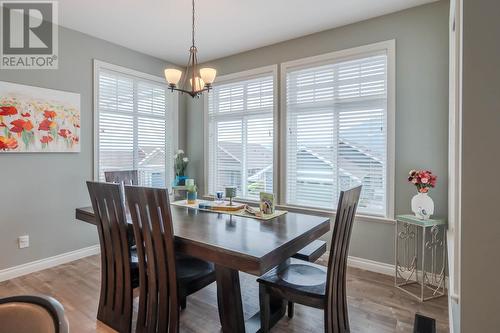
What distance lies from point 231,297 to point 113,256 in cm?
93

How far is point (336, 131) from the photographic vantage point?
328cm

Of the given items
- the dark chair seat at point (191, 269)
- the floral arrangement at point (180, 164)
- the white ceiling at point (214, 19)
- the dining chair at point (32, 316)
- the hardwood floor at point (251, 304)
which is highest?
the white ceiling at point (214, 19)

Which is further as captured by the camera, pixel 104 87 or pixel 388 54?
pixel 104 87

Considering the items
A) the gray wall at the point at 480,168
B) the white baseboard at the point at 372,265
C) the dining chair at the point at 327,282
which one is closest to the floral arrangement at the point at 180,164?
the white baseboard at the point at 372,265

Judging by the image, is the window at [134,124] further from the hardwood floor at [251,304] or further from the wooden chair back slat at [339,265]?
the wooden chair back slat at [339,265]

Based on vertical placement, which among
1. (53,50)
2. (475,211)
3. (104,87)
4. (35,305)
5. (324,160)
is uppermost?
(53,50)

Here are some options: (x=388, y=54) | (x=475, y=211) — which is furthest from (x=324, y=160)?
(x=475, y=211)

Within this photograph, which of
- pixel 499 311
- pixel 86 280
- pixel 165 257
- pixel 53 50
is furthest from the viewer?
pixel 53 50

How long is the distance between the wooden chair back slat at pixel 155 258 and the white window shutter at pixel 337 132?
223 centimetres

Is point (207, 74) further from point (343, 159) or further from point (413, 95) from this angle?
point (413, 95)

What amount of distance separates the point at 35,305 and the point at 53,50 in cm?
339

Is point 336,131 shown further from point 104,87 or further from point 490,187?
point 104,87

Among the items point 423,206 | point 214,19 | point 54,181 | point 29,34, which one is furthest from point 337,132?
point 29,34

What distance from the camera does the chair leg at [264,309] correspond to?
1852 millimetres
